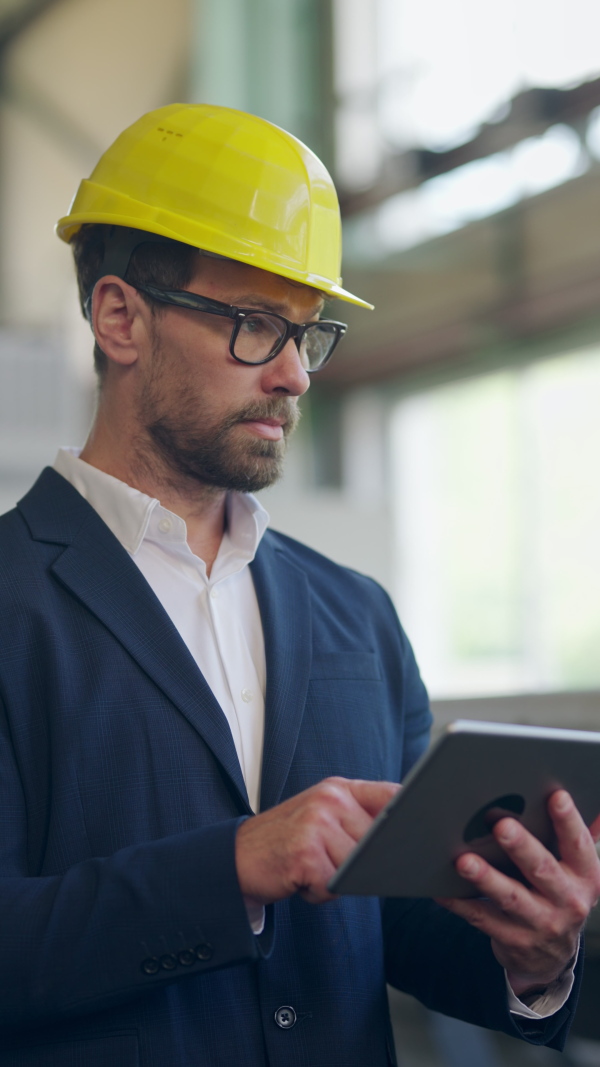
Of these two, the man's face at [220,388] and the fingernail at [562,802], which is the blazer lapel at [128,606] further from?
the fingernail at [562,802]

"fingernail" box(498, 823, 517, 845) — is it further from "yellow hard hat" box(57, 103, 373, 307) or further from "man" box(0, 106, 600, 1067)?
"yellow hard hat" box(57, 103, 373, 307)

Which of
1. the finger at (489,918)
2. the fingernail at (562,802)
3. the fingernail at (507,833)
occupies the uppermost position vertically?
the fingernail at (562,802)

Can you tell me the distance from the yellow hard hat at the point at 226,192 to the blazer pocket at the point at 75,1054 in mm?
962

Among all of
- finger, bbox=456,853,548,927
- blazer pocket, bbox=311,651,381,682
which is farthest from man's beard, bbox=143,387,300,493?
finger, bbox=456,853,548,927

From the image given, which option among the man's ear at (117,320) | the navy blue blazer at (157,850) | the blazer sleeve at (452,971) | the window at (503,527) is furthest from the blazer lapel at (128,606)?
the window at (503,527)

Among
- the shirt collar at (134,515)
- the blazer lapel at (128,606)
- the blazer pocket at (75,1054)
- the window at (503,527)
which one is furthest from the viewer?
the window at (503,527)

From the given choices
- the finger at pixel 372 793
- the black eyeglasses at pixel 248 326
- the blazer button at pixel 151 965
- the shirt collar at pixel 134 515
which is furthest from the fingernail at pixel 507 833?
the black eyeglasses at pixel 248 326

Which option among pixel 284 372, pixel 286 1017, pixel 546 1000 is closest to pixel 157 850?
pixel 286 1017

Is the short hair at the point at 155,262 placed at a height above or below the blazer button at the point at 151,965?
above

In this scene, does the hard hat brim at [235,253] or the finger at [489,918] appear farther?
the hard hat brim at [235,253]

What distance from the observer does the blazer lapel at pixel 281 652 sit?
4.37 ft

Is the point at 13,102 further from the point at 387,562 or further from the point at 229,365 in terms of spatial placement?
the point at 229,365

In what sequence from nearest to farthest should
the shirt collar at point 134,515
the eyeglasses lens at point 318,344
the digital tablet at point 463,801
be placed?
the digital tablet at point 463,801 < the shirt collar at point 134,515 < the eyeglasses lens at point 318,344

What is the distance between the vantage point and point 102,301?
1.57 metres
